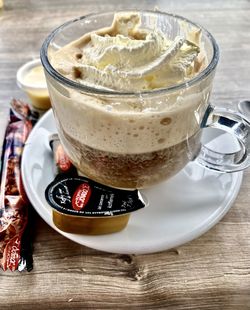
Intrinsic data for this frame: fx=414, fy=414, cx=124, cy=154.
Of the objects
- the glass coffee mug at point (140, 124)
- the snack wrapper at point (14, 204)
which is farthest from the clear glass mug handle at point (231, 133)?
the snack wrapper at point (14, 204)

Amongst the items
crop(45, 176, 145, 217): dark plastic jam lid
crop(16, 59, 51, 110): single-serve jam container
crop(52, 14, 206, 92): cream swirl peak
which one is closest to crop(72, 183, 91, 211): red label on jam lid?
crop(45, 176, 145, 217): dark plastic jam lid

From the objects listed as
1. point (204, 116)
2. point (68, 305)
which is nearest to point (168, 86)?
point (204, 116)

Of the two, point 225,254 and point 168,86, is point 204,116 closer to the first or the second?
point 168,86

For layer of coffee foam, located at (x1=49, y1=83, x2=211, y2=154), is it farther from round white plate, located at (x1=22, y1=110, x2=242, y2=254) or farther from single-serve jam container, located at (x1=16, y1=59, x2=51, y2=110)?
single-serve jam container, located at (x1=16, y1=59, x2=51, y2=110)

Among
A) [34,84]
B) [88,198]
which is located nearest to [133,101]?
[88,198]

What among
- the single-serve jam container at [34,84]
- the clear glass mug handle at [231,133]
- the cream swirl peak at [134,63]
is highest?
the cream swirl peak at [134,63]

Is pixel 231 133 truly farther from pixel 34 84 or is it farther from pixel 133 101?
pixel 34 84

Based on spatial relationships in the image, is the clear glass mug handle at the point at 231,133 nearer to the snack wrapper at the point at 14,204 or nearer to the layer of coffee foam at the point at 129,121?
the layer of coffee foam at the point at 129,121
